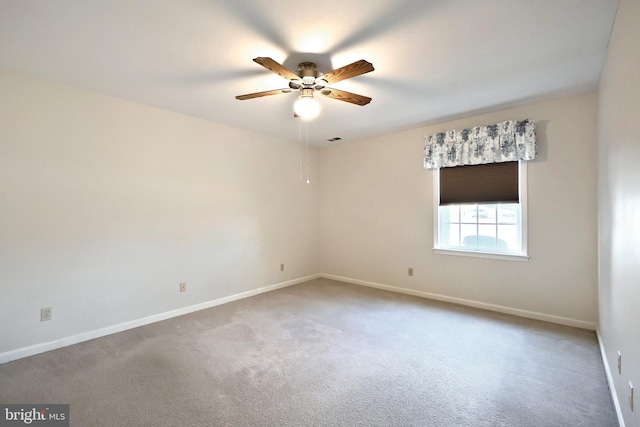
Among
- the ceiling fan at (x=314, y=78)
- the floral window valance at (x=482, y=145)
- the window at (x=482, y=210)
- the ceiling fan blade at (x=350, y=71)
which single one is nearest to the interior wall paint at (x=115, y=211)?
the ceiling fan at (x=314, y=78)

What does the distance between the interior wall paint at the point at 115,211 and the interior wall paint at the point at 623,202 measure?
4058mm

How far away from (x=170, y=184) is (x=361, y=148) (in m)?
3.10

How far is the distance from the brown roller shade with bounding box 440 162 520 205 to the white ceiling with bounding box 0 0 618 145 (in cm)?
89

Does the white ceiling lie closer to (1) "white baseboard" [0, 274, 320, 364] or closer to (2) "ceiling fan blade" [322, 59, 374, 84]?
(2) "ceiling fan blade" [322, 59, 374, 84]

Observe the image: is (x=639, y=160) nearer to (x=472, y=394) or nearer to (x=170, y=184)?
(x=472, y=394)

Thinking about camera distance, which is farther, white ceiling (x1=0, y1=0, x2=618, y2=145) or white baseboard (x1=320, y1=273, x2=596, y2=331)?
white baseboard (x1=320, y1=273, x2=596, y2=331)

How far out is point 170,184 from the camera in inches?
147

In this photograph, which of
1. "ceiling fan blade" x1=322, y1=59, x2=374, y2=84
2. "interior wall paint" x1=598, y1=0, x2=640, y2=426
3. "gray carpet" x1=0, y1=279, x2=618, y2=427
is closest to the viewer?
"interior wall paint" x1=598, y1=0, x2=640, y2=426

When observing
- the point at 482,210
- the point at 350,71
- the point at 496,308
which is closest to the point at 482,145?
the point at 482,210

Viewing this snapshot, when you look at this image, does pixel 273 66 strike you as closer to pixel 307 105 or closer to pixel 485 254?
pixel 307 105

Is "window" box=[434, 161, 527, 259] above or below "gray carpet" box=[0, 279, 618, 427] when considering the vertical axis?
above

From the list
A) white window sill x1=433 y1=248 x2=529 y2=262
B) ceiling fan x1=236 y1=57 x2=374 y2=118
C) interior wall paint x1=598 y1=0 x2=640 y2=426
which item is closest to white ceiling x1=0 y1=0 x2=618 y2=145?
ceiling fan x1=236 y1=57 x2=374 y2=118

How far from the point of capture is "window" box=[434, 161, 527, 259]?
371cm

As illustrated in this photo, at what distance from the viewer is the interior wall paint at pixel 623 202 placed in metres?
1.46
